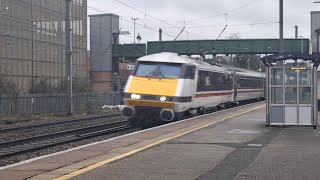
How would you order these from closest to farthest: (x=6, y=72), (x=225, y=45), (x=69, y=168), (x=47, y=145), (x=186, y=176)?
(x=186, y=176), (x=69, y=168), (x=47, y=145), (x=6, y=72), (x=225, y=45)

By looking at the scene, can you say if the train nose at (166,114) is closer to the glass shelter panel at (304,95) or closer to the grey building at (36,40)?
the glass shelter panel at (304,95)

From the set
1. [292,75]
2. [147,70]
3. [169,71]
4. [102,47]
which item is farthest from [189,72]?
[102,47]

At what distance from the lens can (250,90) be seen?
41312 mm

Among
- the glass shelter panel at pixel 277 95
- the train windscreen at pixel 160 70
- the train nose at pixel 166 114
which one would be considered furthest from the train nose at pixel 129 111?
the glass shelter panel at pixel 277 95

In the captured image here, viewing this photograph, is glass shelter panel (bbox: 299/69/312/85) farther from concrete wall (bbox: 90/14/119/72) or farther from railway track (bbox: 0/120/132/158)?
concrete wall (bbox: 90/14/119/72)

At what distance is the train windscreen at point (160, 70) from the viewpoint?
2059 centimetres

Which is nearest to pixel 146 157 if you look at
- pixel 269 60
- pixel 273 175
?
pixel 273 175

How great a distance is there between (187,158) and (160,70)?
10573 millimetres

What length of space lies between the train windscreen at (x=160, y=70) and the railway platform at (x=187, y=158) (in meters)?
5.41

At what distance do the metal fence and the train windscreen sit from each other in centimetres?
1818

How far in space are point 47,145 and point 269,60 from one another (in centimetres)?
778

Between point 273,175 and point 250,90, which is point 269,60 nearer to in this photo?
point 273,175

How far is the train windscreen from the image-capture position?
20.6 m

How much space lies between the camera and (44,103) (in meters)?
40.3
